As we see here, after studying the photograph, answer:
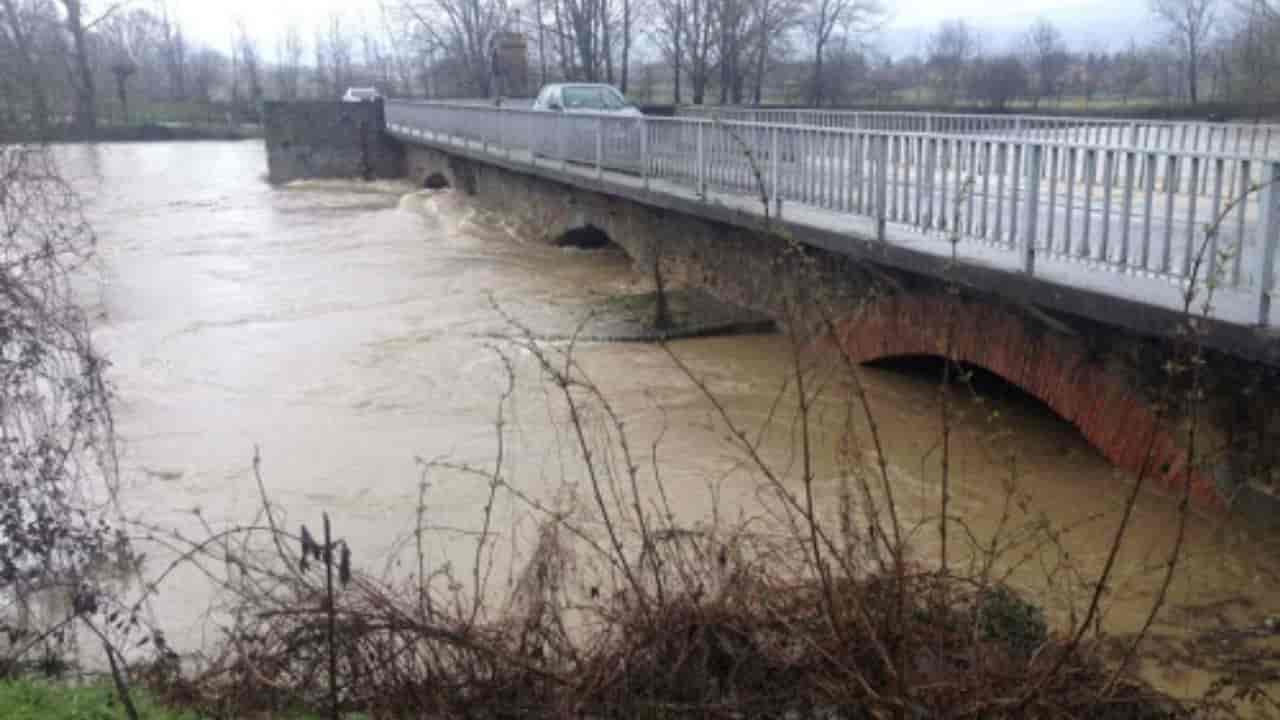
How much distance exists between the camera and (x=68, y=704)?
4664 millimetres

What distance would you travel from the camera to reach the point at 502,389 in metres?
11.3

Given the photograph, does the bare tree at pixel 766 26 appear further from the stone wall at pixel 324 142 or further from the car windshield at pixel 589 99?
the car windshield at pixel 589 99

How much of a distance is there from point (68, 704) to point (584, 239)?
15990 millimetres

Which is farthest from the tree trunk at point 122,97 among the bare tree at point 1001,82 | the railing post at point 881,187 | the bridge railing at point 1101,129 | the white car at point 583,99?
the railing post at point 881,187

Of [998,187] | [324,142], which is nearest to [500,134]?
[998,187]

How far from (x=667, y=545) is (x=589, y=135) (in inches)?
498

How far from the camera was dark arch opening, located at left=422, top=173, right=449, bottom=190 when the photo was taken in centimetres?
3428

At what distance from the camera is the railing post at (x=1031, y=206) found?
7.59 metres

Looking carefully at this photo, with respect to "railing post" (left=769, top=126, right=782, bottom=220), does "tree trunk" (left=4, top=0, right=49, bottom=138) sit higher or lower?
higher

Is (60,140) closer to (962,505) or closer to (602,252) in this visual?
(962,505)

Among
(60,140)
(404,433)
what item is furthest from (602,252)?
(60,140)

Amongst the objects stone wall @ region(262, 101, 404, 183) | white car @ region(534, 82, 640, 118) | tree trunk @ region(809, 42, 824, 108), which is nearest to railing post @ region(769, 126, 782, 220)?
white car @ region(534, 82, 640, 118)

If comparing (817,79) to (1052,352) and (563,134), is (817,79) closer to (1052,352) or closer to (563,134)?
(563,134)

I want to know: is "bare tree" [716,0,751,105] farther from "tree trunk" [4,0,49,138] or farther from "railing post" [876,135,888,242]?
"tree trunk" [4,0,49,138]
